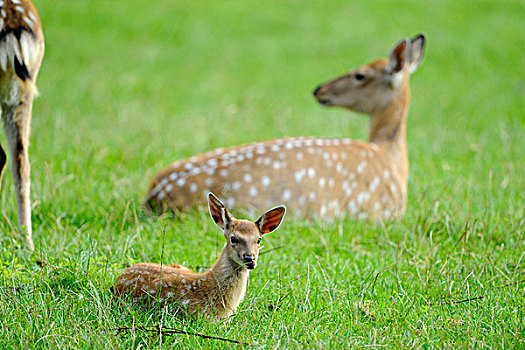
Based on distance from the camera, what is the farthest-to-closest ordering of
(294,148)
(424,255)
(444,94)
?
(444,94) → (294,148) → (424,255)

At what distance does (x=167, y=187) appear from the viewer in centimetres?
522

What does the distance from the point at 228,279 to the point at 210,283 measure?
0.09 metres

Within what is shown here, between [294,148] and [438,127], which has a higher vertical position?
[294,148]

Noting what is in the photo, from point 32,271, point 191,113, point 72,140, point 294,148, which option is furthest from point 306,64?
point 32,271

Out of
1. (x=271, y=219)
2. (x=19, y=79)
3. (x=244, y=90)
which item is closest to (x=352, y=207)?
(x=271, y=219)

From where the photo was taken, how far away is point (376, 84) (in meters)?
6.75

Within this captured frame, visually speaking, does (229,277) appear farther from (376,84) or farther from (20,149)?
(376,84)

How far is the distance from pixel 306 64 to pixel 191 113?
5.29 meters

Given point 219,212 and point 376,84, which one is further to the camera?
point 376,84

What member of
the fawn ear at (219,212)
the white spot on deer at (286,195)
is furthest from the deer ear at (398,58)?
the fawn ear at (219,212)

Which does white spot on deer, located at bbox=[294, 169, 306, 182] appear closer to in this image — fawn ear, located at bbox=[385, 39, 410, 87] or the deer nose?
fawn ear, located at bbox=[385, 39, 410, 87]

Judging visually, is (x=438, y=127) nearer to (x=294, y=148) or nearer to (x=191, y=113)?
(x=191, y=113)

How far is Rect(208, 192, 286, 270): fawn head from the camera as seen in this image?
121 inches

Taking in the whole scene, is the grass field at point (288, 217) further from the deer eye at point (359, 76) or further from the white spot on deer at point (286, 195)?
the deer eye at point (359, 76)
